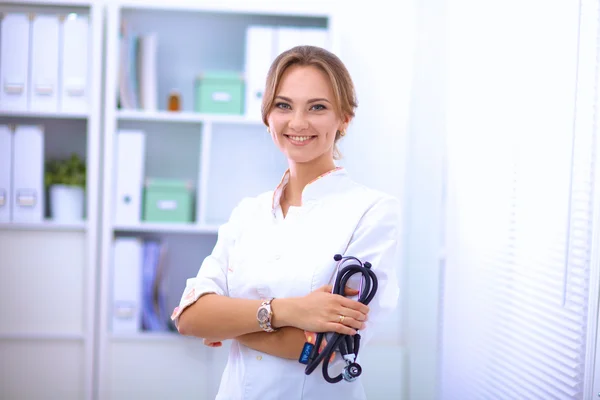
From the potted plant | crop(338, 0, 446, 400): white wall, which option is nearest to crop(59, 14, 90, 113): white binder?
the potted plant

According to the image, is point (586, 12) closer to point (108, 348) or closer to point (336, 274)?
point (336, 274)

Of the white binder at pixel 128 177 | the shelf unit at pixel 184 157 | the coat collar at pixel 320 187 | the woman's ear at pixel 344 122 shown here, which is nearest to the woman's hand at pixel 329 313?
the coat collar at pixel 320 187

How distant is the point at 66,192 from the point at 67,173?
0.29 feet

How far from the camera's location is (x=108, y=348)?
2.41 meters

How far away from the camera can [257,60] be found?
2.43 m

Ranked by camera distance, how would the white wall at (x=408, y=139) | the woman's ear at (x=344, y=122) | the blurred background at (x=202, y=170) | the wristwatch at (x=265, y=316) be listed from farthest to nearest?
the white wall at (x=408, y=139), the blurred background at (x=202, y=170), the woman's ear at (x=344, y=122), the wristwatch at (x=265, y=316)

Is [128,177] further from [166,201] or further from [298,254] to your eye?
[298,254]

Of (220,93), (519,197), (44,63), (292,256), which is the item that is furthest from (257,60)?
(292,256)

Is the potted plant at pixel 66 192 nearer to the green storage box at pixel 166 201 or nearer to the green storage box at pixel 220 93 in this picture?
the green storage box at pixel 166 201

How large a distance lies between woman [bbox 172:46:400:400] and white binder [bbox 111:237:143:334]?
1.15 meters

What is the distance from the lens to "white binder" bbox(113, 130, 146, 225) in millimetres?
2400

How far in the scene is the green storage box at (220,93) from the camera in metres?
2.43

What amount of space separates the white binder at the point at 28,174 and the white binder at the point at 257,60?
0.86m

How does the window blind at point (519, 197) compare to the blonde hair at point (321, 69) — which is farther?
the window blind at point (519, 197)
